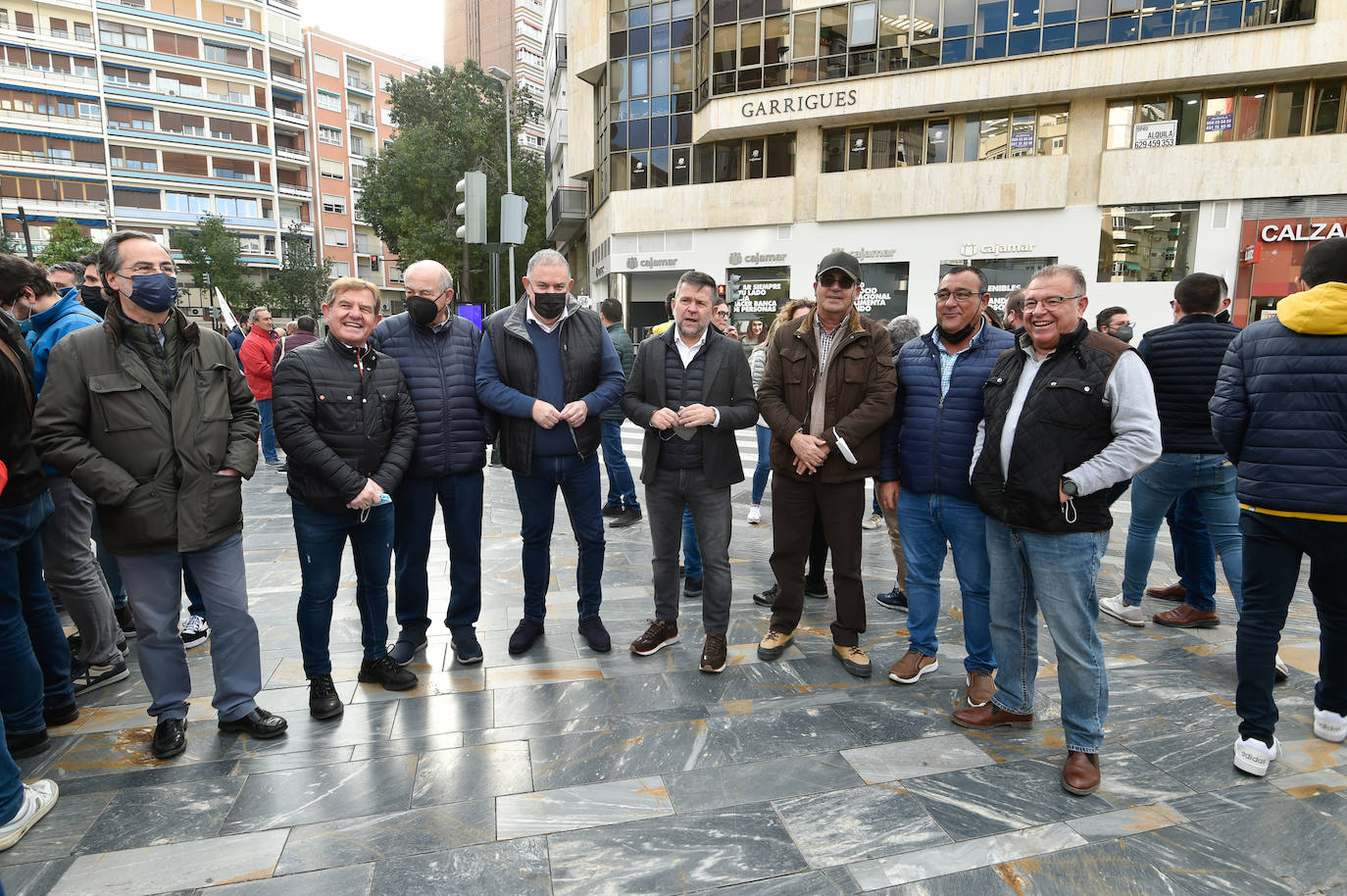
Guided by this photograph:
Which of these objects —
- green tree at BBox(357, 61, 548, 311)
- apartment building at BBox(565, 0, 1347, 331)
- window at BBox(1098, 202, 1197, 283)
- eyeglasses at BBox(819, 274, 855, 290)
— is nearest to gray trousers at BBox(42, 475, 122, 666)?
eyeglasses at BBox(819, 274, 855, 290)

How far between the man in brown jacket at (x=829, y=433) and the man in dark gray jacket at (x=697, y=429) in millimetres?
246

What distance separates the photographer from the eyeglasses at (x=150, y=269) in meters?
3.06

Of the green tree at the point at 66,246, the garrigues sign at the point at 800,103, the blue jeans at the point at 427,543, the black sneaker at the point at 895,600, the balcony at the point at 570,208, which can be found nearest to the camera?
the blue jeans at the point at 427,543

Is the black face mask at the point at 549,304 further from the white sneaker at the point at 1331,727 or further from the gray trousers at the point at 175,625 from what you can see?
the white sneaker at the point at 1331,727

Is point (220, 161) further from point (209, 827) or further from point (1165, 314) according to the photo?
point (209, 827)

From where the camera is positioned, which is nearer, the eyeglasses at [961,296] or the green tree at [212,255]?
the eyeglasses at [961,296]

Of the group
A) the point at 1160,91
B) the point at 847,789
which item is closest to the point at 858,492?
the point at 847,789

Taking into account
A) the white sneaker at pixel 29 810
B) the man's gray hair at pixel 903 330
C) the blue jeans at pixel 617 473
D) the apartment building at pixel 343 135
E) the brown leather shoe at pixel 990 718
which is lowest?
the brown leather shoe at pixel 990 718

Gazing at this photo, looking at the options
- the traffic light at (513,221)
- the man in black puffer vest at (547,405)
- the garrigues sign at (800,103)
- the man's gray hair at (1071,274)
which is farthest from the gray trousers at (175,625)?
the garrigues sign at (800,103)

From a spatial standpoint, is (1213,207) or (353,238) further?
(353,238)

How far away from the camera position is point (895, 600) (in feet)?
17.0

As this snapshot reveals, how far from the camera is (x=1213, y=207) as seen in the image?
69.4 feet

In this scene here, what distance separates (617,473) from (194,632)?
164 inches

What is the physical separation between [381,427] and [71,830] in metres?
1.97
